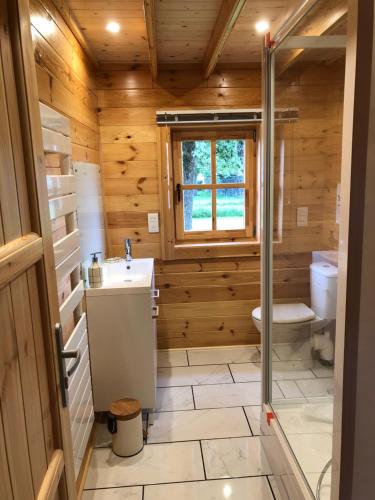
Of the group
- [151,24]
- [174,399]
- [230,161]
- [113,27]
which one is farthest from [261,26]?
[174,399]

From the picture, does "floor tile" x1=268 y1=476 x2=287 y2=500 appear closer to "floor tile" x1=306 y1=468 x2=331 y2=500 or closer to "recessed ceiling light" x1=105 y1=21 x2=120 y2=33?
"floor tile" x1=306 y1=468 x2=331 y2=500

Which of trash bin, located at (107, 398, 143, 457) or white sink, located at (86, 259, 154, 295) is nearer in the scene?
trash bin, located at (107, 398, 143, 457)

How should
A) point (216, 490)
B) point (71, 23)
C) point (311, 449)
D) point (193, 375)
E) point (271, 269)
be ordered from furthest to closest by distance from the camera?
point (193, 375)
point (71, 23)
point (271, 269)
point (216, 490)
point (311, 449)

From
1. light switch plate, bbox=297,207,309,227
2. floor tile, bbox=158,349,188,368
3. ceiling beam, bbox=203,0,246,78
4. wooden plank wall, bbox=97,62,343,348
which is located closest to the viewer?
ceiling beam, bbox=203,0,246,78

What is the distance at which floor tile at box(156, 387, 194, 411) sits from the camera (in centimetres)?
259

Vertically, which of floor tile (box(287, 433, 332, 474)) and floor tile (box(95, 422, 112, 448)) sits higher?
floor tile (box(287, 433, 332, 474))

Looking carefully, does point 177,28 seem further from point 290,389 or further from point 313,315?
point 290,389

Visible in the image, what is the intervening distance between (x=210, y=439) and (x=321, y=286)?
1.19 metres

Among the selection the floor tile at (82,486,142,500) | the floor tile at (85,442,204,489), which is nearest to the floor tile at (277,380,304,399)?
the floor tile at (85,442,204,489)

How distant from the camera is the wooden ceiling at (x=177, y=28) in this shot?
2029 millimetres

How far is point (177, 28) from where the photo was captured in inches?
94.0

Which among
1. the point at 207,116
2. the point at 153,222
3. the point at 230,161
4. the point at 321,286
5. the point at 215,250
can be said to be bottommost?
the point at 321,286

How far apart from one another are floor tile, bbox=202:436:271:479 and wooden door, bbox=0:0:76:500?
3.98ft

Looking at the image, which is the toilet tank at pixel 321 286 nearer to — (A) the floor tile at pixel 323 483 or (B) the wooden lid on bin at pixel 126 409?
(A) the floor tile at pixel 323 483
